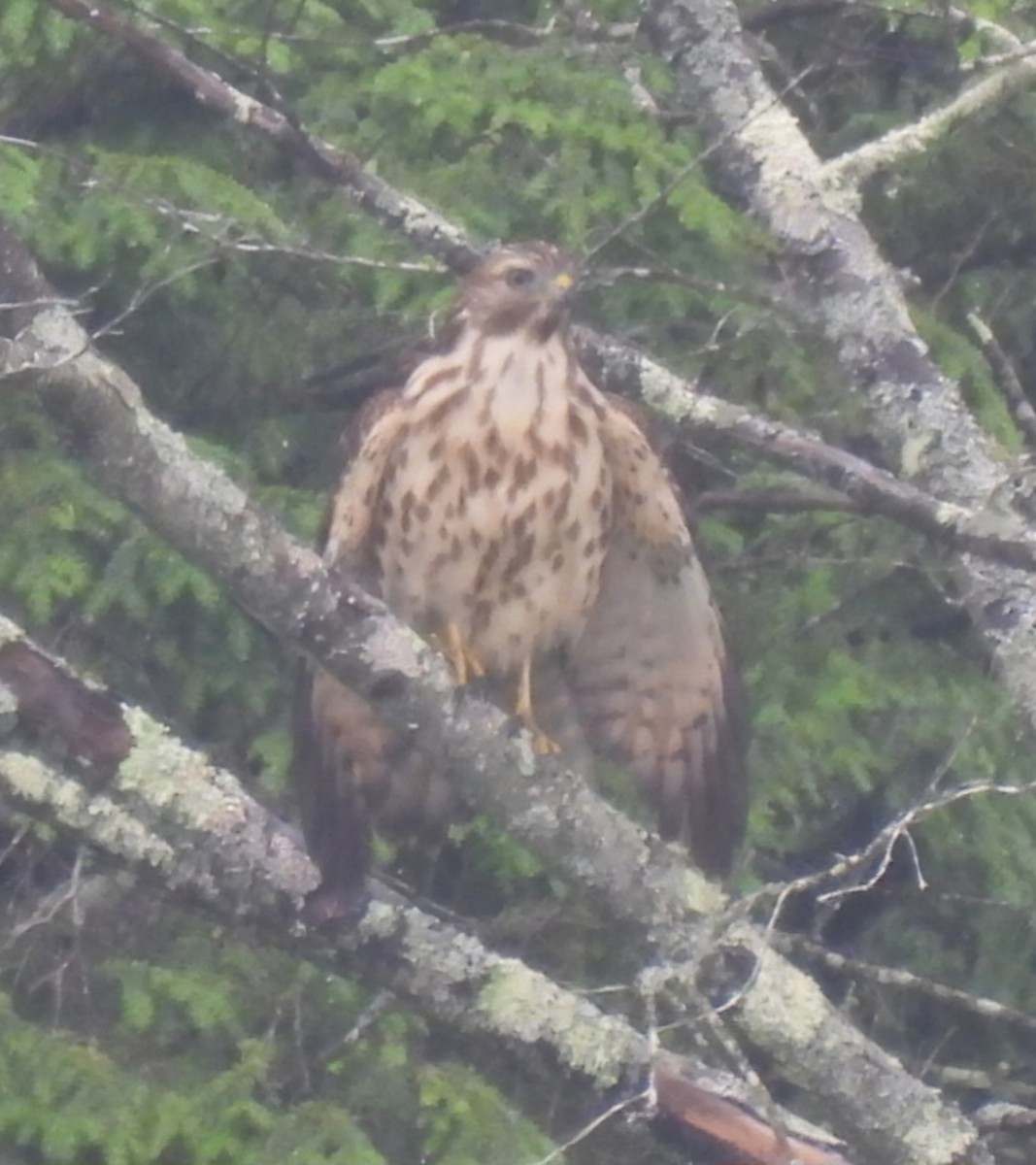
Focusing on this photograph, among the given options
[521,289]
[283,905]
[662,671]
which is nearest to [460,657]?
[662,671]

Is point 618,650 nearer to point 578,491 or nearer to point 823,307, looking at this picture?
point 578,491

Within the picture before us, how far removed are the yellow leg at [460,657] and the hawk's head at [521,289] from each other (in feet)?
1.72

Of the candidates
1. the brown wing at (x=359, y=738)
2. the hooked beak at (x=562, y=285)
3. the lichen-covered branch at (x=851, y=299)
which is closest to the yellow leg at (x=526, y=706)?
the brown wing at (x=359, y=738)

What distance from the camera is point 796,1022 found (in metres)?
3.01

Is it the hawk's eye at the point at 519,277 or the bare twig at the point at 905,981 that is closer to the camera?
the bare twig at the point at 905,981

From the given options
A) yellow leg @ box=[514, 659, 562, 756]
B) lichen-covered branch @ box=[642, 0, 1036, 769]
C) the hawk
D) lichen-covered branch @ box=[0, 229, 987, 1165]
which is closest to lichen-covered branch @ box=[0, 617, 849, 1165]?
lichen-covered branch @ box=[0, 229, 987, 1165]

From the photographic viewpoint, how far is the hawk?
3.74 meters

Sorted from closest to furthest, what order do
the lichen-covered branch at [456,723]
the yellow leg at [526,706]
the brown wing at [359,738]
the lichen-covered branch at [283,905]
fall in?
the lichen-covered branch at [456,723] < the lichen-covered branch at [283,905] < the brown wing at [359,738] < the yellow leg at [526,706]

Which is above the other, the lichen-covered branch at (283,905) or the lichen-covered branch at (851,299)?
the lichen-covered branch at (851,299)

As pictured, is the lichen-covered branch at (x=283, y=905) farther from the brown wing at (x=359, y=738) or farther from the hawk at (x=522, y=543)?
the hawk at (x=522, y=543)

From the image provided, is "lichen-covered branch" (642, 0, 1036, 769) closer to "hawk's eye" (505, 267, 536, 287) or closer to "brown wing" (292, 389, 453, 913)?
"hawk's eye" (505, 267, 536, 287)

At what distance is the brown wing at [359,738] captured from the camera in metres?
3.67

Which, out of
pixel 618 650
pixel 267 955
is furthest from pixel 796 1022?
pixel 267 955

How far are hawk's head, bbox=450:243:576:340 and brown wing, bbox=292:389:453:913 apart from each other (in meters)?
0.22
